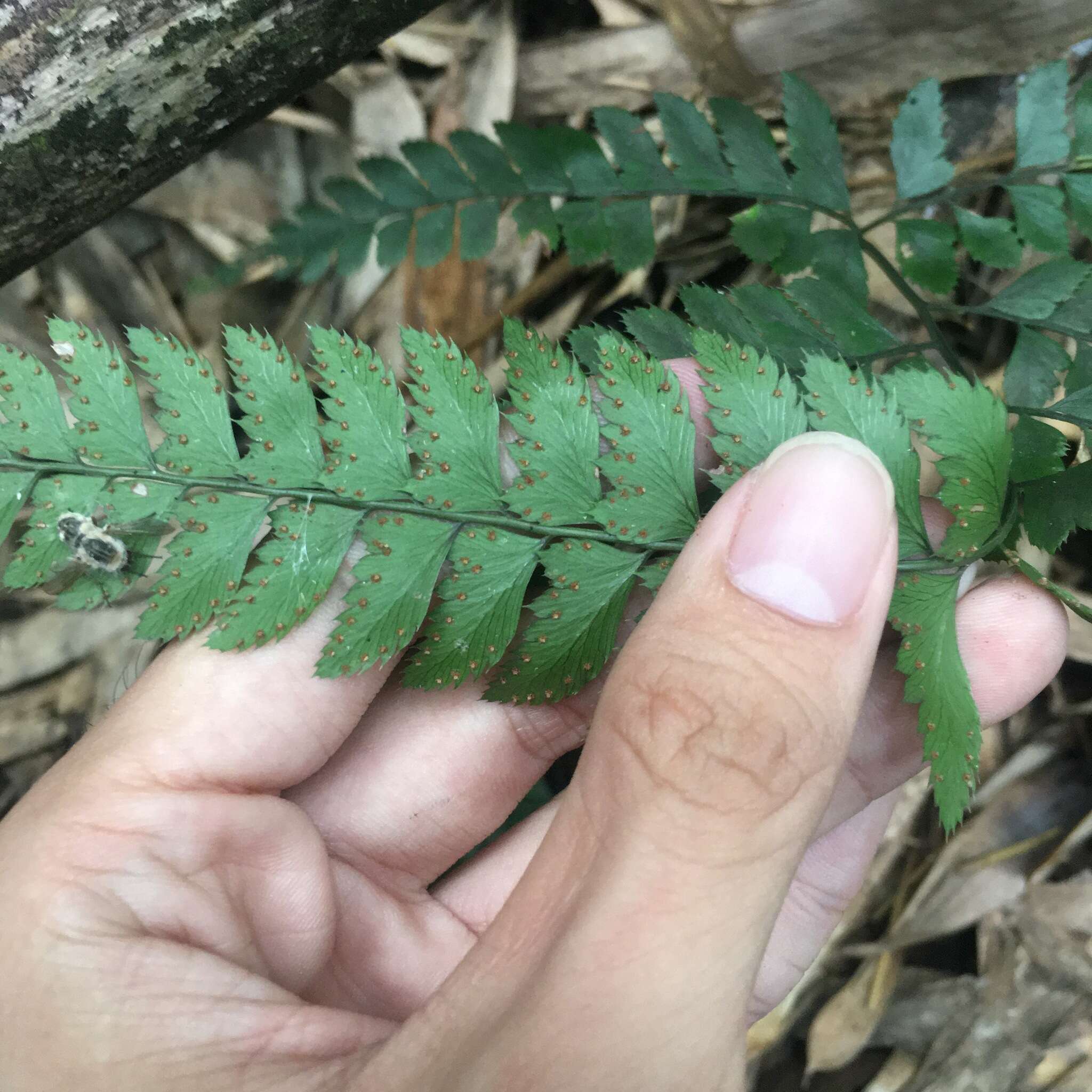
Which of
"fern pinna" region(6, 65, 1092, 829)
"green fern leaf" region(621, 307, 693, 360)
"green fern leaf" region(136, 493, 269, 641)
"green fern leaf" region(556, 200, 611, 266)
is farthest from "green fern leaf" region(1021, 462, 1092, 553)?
"green fern leaf" region(136, 493, 269, 641)

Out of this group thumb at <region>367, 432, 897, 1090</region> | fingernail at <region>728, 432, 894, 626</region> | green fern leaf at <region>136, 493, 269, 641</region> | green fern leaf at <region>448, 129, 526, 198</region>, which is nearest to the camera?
thumb at <region>367, 432, 897, 1090</region>

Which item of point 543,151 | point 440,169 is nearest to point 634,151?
point 543,151

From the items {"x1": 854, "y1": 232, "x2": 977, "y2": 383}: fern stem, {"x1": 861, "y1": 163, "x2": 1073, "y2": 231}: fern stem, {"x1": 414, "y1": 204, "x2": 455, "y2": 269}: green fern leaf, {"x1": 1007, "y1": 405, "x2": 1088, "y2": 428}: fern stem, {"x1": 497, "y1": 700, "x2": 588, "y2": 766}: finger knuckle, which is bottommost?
{"x1": 497, "y1": 700, "x2": 588, "y2": 766}: finger knuckle

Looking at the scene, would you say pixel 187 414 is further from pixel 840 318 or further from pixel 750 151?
pixel 750 151

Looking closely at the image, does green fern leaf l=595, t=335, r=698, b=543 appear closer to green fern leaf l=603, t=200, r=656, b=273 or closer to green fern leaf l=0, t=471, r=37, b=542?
green fern leaf l=603, t=200, r=656, b=273

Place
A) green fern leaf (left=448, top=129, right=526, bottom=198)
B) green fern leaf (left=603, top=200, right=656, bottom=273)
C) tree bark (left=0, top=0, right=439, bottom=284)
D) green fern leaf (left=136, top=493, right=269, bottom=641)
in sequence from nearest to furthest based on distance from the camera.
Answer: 1. tree bark (left=0, top=0, right=439, bottom=284)
2. green fern leaf (left=136, top=493, right=269, bottom=641)
3. green fern leaf (left=603, top=200, right=656, bottom=273)
4. green fern leaf (left=448, top=129, right=526, bottom=198)

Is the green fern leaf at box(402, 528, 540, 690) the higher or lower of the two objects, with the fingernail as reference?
lower

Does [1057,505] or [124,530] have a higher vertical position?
[124,530]
